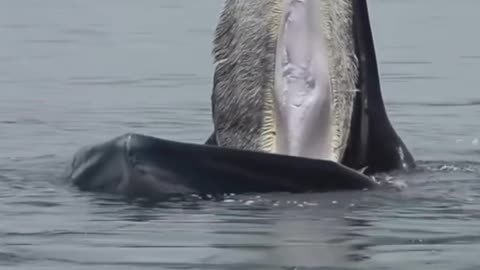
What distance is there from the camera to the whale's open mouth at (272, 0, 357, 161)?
26.0 ft

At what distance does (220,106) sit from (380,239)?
3.65 ft

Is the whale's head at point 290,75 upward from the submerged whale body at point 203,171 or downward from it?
upward

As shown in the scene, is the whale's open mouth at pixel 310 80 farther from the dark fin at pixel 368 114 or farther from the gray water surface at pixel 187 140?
the gray water surface at pixel 187 140

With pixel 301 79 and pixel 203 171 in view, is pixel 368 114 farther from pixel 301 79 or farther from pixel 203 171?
pixel 203 171

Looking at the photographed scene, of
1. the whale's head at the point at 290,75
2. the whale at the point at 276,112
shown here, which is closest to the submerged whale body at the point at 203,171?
Answer: the whale at the point at 276,112

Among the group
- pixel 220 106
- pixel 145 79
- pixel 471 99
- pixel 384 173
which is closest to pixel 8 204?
pixel 220 106

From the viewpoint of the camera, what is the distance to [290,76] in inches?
313

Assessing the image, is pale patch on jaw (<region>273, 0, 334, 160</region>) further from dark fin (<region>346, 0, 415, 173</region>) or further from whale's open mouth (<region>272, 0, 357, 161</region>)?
dark fin (<region>346, 0, 415, 173</region>)

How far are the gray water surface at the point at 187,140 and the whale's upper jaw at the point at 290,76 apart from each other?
281 millimetres

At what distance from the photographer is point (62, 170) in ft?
31.8

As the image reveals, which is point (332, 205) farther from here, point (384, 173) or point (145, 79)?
point (145, 79)

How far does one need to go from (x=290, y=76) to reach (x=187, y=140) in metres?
3.75

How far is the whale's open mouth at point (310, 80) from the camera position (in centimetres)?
792

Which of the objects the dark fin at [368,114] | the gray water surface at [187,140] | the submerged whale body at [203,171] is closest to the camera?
the gray water surface at [187,140]
